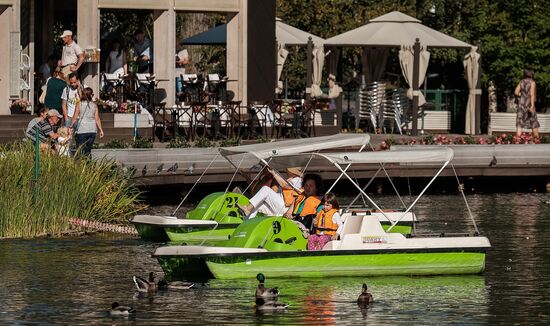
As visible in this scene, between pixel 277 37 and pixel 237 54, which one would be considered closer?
pixel 237 54

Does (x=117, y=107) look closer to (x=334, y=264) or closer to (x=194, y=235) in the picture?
(x=194, y=235)

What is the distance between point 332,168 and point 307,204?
38.8 ft

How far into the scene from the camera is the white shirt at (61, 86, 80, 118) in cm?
3228

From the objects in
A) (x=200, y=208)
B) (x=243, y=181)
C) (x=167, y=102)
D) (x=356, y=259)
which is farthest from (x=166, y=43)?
(x=356, y=259)

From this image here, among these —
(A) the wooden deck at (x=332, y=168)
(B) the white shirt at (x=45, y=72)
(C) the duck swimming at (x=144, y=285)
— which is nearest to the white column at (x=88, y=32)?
(B) the white shirt at (x=45, y=72)

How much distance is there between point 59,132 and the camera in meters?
30.5

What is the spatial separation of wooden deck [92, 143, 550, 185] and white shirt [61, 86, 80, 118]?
1.05 metres

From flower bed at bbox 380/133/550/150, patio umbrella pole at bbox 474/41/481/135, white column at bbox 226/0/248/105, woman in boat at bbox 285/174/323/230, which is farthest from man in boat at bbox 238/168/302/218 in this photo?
patio umbrella pole at bbox 474/41/481/135

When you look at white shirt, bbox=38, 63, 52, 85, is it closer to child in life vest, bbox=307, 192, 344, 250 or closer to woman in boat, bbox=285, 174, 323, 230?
woman in boat, bbox=285, 174, 323, 230

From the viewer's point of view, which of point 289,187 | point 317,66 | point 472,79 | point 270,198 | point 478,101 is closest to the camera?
point 270,198

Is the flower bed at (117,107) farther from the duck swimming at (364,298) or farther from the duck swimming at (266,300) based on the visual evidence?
the duck swimming at (266,300)

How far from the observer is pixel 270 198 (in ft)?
86.2

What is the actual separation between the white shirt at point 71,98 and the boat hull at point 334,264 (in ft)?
33.6

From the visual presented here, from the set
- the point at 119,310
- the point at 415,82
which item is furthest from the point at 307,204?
the point at 415,82
